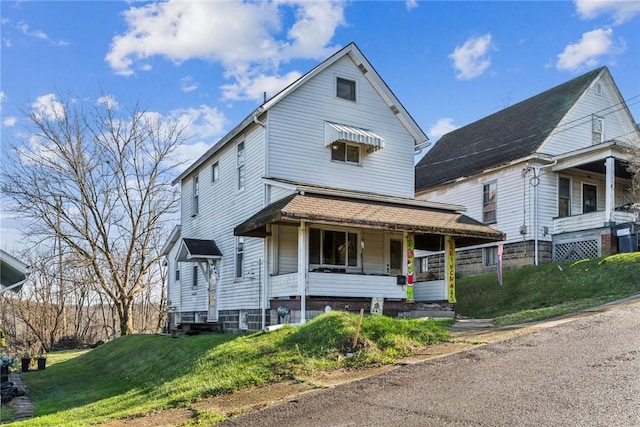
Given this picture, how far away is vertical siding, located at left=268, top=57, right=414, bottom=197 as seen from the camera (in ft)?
58.3

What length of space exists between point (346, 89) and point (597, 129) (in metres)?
12.8

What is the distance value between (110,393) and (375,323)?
683 cm

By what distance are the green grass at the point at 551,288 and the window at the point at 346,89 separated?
28.0ft

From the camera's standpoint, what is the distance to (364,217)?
49.3 feet

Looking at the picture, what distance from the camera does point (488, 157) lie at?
83.9 feet

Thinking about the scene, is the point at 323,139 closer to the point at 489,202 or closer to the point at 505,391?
the point at 489,202

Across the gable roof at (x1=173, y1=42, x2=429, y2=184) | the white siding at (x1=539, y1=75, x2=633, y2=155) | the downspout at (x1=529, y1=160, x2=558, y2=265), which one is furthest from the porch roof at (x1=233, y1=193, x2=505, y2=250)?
the white siding at (x1=539, y1=75, x2=633, y2=155)

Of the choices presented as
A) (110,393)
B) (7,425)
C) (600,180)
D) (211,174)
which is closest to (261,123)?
(211,174)

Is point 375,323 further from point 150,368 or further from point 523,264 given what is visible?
point 523,264

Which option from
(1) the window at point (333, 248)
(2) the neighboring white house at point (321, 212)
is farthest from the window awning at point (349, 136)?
(1) the window at point (333, 248)

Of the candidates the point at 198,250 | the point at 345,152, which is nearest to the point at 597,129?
the point at 345,152

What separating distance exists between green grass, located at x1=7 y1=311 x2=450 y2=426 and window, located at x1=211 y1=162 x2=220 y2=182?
7977mm

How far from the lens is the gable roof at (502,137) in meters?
24.0

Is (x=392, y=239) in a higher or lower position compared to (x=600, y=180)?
lower
